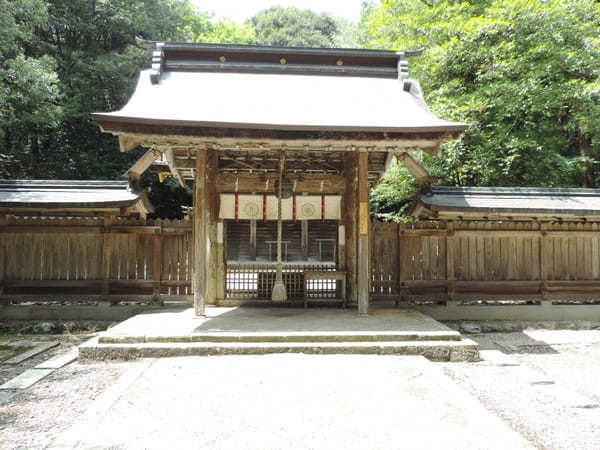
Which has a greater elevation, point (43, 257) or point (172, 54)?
point (172, 54)

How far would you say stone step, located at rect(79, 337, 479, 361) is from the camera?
6.31 meters

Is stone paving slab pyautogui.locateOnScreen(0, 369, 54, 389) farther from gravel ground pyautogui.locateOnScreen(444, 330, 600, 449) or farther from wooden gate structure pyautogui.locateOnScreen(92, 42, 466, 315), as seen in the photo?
gravel ground pyautogui.locateOnScreen(444, 330, 600, 449)

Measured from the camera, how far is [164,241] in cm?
972

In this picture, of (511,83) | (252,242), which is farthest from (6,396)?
(252,242)

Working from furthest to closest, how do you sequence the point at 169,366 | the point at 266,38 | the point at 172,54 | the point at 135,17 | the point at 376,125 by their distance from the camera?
1. the point at 266,38
2. the point at 135,17
3. the point at 172,54
4. the point at 376,125
5. the point at 169,366

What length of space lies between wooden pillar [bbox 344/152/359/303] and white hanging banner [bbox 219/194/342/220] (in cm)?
27

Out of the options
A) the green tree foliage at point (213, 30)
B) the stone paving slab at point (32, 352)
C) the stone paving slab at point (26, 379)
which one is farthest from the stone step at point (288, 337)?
the green tree foliage at point (213, 30)

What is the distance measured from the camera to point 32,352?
726 centimetres

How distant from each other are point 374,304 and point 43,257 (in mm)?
7840

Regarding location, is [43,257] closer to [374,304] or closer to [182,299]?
[182,299]

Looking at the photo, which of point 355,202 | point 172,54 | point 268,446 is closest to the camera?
point 268,446

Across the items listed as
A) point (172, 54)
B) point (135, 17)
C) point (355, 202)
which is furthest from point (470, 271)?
point (135, 17)

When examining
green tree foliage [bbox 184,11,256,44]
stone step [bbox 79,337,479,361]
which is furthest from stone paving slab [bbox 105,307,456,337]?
green tree foliage [bbox 184,11,256,44]

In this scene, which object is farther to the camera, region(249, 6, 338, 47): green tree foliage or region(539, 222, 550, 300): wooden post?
region(249, 6, 338, 47): green tree foliage
